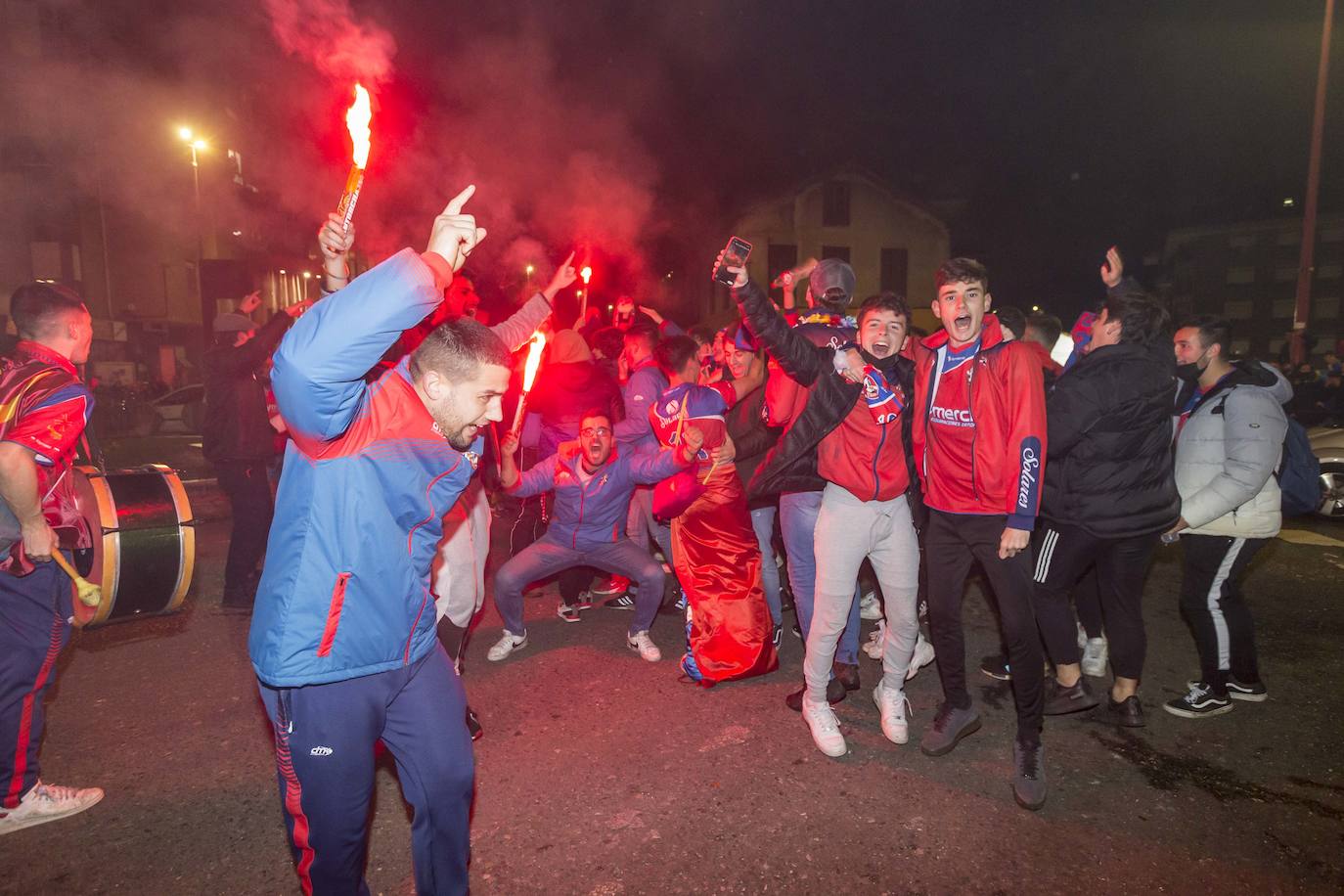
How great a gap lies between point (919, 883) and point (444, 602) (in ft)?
8.34

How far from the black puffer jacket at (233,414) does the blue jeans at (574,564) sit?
2.37 metres

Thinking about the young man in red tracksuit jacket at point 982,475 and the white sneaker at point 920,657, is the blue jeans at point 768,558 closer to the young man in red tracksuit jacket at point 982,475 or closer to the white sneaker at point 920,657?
the white sneaker at point 920,657

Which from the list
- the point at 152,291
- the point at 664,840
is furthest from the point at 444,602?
the point at 152,291

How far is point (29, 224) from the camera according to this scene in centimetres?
2689

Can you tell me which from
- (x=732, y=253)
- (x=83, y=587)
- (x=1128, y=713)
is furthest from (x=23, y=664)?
(x=1128, y=713)

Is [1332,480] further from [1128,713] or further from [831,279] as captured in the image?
[831,279]

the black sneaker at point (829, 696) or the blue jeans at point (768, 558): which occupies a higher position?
the blue jeans at point (768, 558)

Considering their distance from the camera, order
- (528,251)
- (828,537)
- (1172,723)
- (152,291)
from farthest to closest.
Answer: (152,291), (528,251), (1172,723), (828,537)

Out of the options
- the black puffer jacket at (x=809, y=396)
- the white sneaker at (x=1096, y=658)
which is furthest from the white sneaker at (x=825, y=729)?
the white sneaker at (x=1096, y=658)

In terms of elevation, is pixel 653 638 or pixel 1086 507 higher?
pixel 1086 507

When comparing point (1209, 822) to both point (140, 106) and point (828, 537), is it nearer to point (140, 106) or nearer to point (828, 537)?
point (828, 537)

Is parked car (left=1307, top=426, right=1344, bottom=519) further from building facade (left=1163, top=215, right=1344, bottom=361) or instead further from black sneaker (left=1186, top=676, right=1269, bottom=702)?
building facade (left=1163, top=215, right=1344, bottom=361)

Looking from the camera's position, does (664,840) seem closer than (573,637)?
Yes

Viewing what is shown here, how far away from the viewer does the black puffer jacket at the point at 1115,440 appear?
3.70 metres
